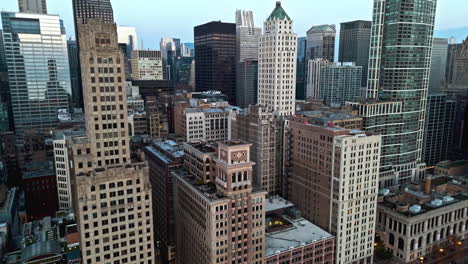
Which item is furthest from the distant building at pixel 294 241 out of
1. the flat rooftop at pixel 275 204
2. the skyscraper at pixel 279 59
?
the skyscraper at pixel 279 59

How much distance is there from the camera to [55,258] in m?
112

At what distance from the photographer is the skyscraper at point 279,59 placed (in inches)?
7426

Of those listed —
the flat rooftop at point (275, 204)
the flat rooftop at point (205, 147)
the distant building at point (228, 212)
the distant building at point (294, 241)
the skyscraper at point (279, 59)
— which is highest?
the skyscraper at point (279, 59)

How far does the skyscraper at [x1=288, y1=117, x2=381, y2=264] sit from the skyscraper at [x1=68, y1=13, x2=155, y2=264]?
79849 millimetres

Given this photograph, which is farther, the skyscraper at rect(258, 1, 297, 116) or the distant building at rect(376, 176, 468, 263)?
the skyscraper at rect(258, 1, 297, 116)

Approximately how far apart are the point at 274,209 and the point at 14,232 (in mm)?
127829

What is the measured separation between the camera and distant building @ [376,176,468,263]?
155 metres

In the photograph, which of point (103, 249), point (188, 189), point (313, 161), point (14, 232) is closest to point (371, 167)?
point (313, 161)

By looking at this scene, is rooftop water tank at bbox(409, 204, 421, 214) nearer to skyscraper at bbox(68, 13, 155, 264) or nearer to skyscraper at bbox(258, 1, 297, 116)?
skyscraper at bbox(258, 1, 297, 116)

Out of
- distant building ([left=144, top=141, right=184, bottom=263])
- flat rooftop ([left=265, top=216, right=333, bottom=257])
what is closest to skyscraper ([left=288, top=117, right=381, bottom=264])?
flat rooftop ([left=265, top=216, right=333, bottom=257])

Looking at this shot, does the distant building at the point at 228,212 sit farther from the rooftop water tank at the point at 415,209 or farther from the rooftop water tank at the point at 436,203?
the rooftop water tank at the point at 436,203

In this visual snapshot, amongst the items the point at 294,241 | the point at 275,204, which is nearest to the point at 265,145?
the point at 275,204

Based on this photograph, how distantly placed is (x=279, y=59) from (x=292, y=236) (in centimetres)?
10209

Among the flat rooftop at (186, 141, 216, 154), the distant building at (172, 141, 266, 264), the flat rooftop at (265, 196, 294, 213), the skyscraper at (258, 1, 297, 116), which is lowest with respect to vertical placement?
the flat rooftop at (265, 196, 294, 213)
